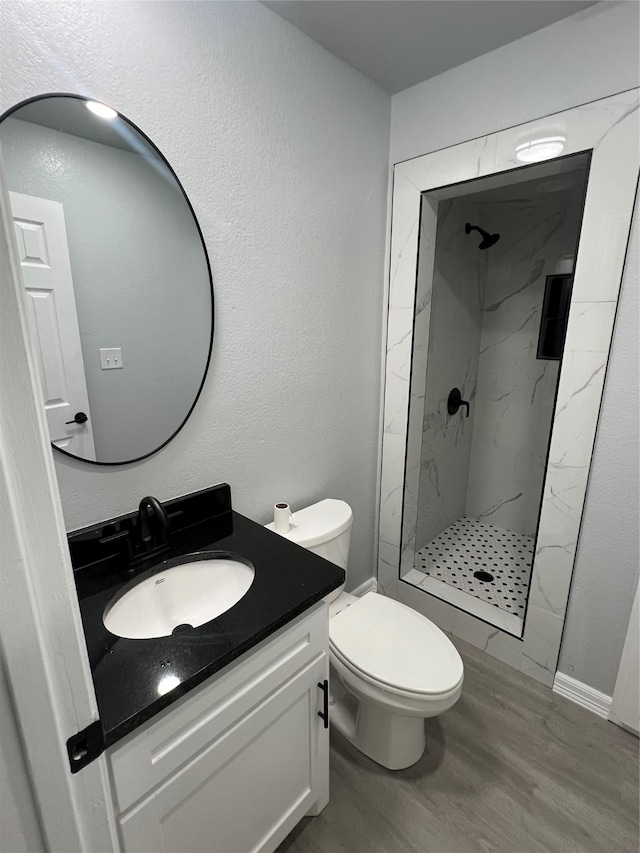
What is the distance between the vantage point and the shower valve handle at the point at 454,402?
101 inches

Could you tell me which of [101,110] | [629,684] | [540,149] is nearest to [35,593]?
[101,110]

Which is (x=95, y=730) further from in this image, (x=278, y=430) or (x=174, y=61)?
(x=174, y=61)

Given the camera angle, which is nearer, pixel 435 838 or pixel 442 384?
pixel 435 838

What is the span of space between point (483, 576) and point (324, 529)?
126cm

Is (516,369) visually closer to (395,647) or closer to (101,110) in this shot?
(395,647)

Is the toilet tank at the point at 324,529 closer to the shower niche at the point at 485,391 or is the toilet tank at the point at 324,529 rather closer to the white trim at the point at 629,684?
the shower niche at the point at 485,391

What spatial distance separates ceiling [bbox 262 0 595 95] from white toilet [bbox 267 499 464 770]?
1692mm

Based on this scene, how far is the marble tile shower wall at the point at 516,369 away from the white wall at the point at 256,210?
1.14 metres

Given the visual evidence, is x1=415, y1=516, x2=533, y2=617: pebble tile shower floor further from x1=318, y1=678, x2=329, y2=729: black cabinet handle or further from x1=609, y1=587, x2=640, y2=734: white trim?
x1=318, y1=678, x2=329, y2=729: black cabinet handle

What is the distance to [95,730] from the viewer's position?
0.49 metres

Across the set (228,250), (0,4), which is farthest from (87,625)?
(0,4)

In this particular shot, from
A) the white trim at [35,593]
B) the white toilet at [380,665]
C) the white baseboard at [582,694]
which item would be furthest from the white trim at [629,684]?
the white trim at [35,593]

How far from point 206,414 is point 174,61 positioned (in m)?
0.98

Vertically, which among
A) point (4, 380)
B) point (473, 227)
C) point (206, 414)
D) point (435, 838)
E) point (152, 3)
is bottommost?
point (435, 838)
